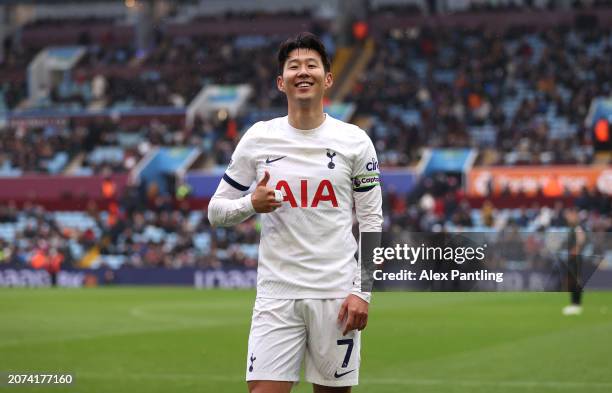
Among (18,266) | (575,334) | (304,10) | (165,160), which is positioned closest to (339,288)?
(575,334)

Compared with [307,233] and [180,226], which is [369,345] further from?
[180,226]

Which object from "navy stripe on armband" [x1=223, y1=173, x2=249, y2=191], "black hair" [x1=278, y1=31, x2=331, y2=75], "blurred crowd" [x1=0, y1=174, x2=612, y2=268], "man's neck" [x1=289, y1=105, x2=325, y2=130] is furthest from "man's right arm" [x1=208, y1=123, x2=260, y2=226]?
"blurred crowd" [x1=0, y1=174, x2=612, y2=268]

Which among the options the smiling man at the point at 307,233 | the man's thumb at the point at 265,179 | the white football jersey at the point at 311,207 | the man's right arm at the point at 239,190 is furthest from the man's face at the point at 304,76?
the man's thumb at the point at 265,179

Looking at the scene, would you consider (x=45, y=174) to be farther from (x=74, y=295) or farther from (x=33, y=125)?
(x=74, y=295)

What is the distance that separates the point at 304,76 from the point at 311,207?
0.66m

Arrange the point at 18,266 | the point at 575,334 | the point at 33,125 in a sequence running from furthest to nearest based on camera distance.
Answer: the point at 33,125 < the point at 18,266 < the point at 575,334

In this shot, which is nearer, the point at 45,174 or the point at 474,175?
the point at 474,175

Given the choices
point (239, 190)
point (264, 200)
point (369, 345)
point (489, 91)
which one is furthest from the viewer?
point (489, 91)

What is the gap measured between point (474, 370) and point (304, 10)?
49.3 meters

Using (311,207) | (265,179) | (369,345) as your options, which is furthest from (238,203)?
(369,345)

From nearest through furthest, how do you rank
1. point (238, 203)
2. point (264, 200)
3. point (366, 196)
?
point (264, 200) → point (238, 203) → point (366, 196)

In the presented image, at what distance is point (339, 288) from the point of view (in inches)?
240

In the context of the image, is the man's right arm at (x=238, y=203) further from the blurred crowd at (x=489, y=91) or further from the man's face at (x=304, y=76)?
the blurred crowd at (x=489, y=91)

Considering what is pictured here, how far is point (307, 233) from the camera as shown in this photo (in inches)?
241
